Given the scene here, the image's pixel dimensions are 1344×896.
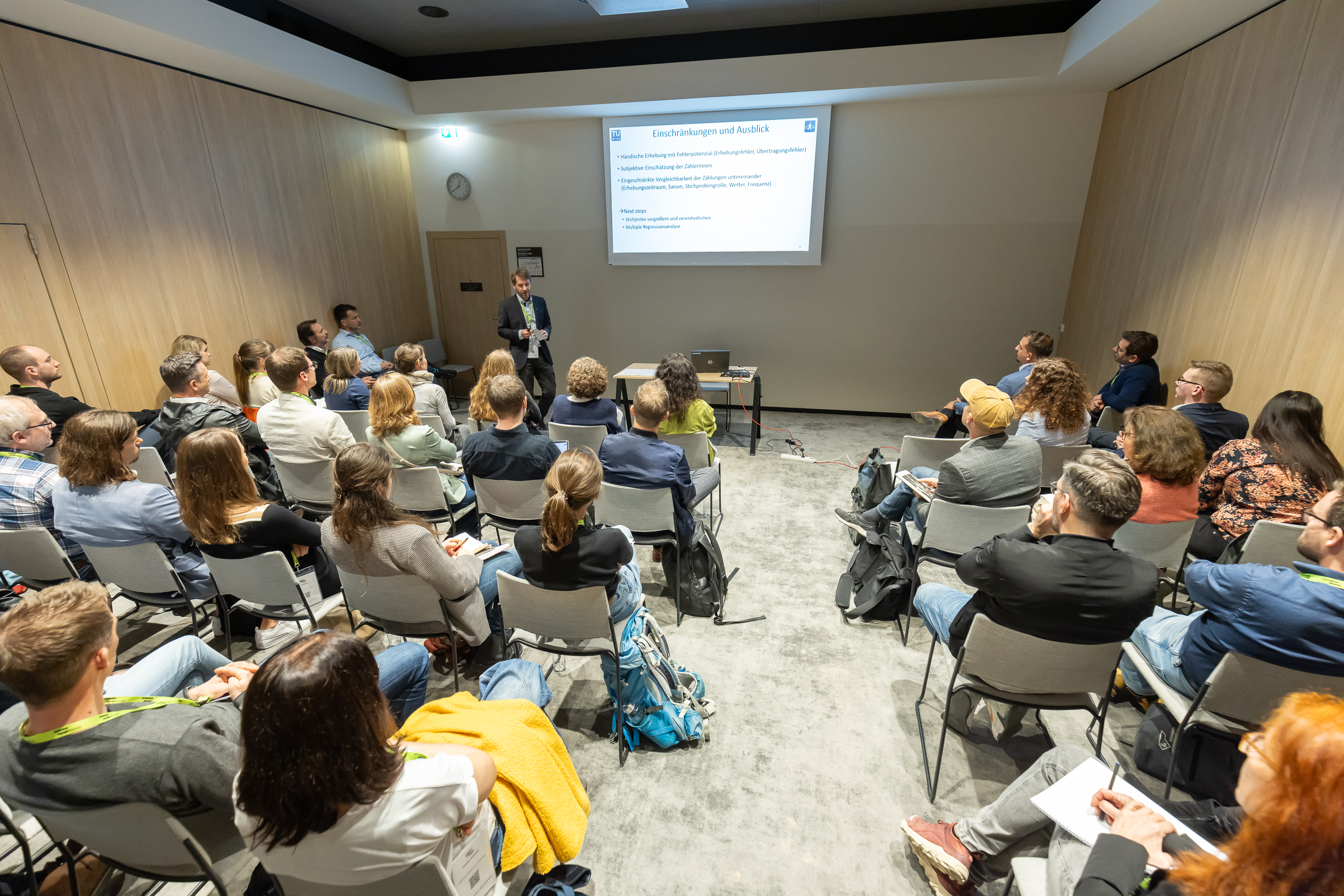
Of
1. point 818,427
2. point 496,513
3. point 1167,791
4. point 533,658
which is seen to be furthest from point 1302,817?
point 818,427

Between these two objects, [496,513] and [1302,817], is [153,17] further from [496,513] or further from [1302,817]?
[1302,817]

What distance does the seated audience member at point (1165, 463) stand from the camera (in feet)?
7.79

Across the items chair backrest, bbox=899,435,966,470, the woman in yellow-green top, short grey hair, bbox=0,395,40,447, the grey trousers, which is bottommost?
the grey trousers

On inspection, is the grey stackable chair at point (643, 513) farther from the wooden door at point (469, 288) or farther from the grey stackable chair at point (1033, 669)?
the wooden door at point (469, 288)

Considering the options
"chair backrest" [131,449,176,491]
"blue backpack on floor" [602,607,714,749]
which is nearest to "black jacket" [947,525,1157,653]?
"blue backpack on floor" [602,607,714,749]

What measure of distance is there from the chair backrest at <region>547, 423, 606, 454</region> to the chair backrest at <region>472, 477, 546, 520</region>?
770mm

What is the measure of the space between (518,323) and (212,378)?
2648 millimetres

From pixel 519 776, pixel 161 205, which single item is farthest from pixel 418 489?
pixel 161 205

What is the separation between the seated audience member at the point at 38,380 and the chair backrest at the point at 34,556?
4.55ft

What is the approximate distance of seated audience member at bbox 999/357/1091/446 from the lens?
3.22 m

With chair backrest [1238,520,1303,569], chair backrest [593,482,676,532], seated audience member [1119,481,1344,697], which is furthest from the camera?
chair backrest [593,482,676,532]

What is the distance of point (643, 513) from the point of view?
278cm

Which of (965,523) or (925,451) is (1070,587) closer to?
(965,523)

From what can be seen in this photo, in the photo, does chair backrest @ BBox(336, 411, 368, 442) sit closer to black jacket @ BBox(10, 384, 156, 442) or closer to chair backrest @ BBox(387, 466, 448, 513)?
chair backrest @ BBox(387, 466, 448, 513)
